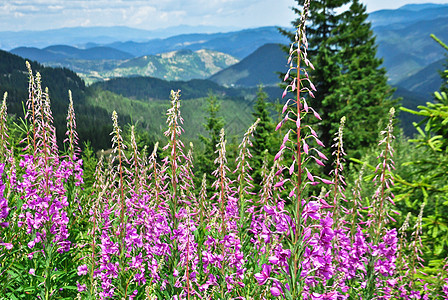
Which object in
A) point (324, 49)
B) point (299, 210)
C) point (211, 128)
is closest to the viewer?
point (299, 210)

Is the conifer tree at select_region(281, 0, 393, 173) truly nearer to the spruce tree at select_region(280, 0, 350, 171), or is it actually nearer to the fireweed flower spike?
the spruce tree at select_region(280, 0, 350, 171)

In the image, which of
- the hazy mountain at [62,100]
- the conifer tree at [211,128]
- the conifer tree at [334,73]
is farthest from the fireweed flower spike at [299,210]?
the hazy mountain at [62,100]

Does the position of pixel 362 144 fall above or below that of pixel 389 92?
below

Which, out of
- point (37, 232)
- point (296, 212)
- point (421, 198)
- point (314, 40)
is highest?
point (314, 40)

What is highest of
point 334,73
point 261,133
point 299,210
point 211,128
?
point 334,73

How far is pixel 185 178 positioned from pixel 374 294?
2539mm

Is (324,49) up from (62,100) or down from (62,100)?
up

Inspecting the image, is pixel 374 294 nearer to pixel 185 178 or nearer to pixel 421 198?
pixel 185 178

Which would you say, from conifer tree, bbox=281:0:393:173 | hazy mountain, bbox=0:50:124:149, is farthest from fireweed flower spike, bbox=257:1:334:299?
hazy mountain, bbox=0:50:124:149

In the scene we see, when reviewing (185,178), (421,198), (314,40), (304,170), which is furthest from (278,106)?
(304,170)

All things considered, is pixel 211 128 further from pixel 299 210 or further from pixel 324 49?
pixel 299 210

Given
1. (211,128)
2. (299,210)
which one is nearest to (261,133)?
(211,128)

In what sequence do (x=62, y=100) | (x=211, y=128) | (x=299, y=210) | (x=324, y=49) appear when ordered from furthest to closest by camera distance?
(x=62, y=100) < (x=211, y=128) < (x=324, y=49) < (x=299, y=210)

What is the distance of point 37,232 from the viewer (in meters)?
3.31
